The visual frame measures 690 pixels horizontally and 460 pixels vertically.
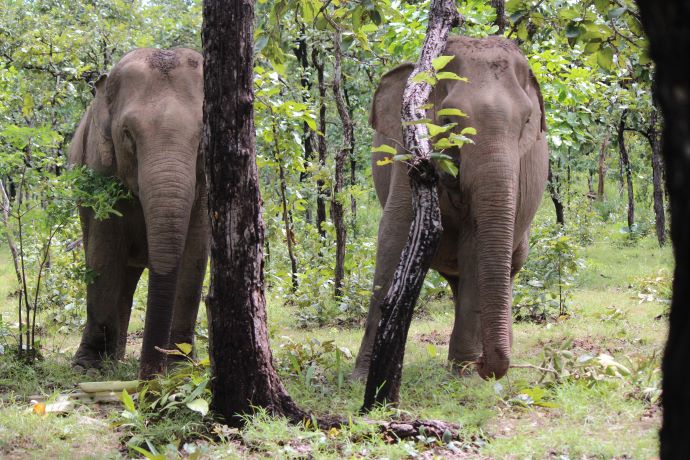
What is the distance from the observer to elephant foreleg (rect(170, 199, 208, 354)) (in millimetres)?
7344

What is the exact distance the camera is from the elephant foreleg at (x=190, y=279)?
7344 millimetres

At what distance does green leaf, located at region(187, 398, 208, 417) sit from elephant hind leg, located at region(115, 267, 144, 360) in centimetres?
345

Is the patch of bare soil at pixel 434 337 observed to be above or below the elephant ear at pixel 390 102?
below

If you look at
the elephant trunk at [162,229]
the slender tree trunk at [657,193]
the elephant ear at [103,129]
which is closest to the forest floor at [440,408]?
the elephant trunk at [162,229]

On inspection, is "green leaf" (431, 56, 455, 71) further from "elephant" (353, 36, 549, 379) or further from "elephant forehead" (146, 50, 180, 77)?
"elephant forehead" (146, 50, 180, 77)

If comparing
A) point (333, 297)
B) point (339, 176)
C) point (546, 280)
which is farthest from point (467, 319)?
point (339, 176)

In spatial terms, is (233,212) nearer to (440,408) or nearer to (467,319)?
(440,408)

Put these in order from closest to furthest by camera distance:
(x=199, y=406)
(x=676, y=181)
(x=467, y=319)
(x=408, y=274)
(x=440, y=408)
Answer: (x=676, y=181) → (x=199, y=406) → (x=408, y=274) → (x=440, y=408) → (x=467, y=319)

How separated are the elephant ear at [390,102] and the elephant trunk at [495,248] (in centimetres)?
108

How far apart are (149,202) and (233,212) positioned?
186 cm

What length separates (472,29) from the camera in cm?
977

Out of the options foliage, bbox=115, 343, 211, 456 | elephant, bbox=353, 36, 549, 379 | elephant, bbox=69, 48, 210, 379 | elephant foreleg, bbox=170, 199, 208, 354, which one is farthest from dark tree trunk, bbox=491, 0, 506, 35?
foliage, bbox=115, 343, 211, 456

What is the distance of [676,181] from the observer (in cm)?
124

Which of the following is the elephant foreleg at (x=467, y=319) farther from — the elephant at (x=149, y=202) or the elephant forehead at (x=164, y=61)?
the elephant forehead at (x=164, y=61)
